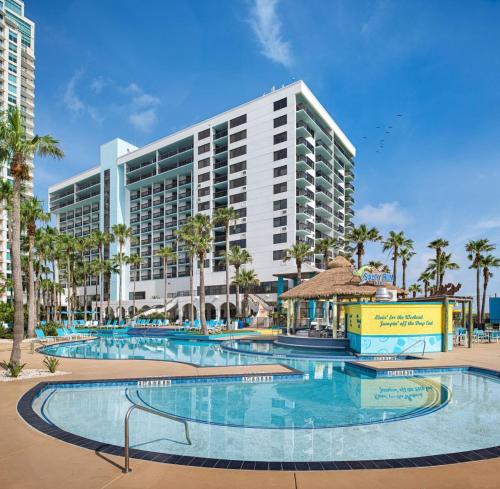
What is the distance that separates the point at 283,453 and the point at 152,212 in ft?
240

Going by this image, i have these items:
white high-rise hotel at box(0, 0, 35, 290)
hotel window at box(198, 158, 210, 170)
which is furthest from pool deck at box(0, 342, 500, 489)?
white high-rise hotel at box(0, 0, 35, 290)

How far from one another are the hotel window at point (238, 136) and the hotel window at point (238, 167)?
3976mm

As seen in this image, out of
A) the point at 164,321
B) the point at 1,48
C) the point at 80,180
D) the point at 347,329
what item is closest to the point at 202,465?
the point at 347,329

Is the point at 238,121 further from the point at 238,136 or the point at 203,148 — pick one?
Result: the point at 203,148

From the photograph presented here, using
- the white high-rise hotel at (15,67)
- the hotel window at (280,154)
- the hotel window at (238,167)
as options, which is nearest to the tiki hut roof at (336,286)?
the hotel window at (280,154)

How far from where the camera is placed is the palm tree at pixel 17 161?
1545 centimetres

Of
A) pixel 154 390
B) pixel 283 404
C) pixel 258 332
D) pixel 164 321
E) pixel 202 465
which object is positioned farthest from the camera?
pixel 164 321

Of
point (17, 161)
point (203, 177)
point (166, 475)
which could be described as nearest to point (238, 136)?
point (203, 177)

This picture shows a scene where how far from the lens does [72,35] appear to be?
21.7 metres

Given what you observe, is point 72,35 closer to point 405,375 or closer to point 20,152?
point 20,152

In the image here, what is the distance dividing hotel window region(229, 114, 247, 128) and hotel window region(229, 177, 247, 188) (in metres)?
9.09

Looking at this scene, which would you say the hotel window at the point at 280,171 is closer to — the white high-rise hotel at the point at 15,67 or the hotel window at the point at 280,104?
the hotel window at the point at 280,104

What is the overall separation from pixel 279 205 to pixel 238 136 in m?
14.6

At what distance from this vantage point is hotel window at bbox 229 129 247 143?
62537 millimetres
